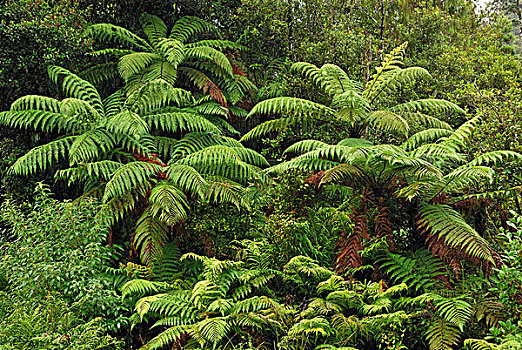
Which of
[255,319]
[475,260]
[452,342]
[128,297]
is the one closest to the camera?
[452,342]

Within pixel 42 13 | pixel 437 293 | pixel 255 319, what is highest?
pixel 42 13

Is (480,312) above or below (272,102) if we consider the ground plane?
below

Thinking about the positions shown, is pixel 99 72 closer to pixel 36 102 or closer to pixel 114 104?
pixel 114 104

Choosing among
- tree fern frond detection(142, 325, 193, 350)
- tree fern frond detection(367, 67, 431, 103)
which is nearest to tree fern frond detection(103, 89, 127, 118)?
tree fern frond detection(142, 325, 193, 350)

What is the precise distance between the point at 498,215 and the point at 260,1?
4.52 m

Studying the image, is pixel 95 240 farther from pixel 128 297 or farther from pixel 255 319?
pixel 255 319

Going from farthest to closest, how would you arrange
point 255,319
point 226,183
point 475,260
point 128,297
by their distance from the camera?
point 226,183 < point 128,297 < point 475,260 < point 255,319

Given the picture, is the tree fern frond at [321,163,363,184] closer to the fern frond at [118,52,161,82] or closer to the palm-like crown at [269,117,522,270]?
the palm-like crown at [269,117,522,270]

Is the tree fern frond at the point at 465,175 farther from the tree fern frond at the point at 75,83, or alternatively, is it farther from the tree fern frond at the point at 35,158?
the tree fern frond at the point at 75,83

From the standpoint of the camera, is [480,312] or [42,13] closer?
[480,312]

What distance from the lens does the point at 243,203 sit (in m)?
4.53

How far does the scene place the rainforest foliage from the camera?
3369 mm

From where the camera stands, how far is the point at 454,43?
351 inches

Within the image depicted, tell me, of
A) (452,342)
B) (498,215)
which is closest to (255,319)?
(452,342)
